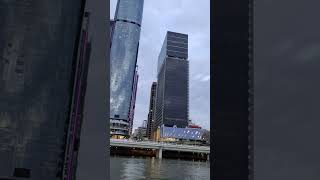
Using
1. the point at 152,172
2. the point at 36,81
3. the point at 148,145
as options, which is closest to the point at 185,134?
the point at 148,145

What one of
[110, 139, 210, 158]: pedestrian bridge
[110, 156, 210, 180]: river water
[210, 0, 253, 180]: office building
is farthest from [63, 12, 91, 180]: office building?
[110, 139, 210, 158]: pedestrian bridge

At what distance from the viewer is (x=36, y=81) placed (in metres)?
5.90

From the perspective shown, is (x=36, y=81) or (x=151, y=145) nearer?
(x=36, y=81)

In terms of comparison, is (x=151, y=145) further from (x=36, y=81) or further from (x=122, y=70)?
(x=36, y=81)

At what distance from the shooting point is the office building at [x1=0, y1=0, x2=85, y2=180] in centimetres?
551

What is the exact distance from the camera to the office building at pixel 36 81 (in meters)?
5.51

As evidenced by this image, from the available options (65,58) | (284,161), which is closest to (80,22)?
(65,58)

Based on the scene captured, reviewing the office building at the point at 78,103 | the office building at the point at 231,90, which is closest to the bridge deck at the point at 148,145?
the office building at the point at 78,103

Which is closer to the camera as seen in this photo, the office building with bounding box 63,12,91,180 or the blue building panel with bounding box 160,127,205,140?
the office building with bounding box 63,12,91,180

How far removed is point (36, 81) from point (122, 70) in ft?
469

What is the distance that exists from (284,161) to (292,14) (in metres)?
2.13

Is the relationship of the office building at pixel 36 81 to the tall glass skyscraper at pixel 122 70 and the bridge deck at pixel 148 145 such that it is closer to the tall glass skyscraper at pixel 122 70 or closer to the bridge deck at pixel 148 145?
the bridge deck at pixel 148 145

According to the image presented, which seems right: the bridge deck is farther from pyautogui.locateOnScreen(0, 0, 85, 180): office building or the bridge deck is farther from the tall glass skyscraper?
pyautogui.locateOnScreen(0, 0, 85, 180): office building

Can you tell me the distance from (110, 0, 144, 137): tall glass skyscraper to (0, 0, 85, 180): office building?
137 m
